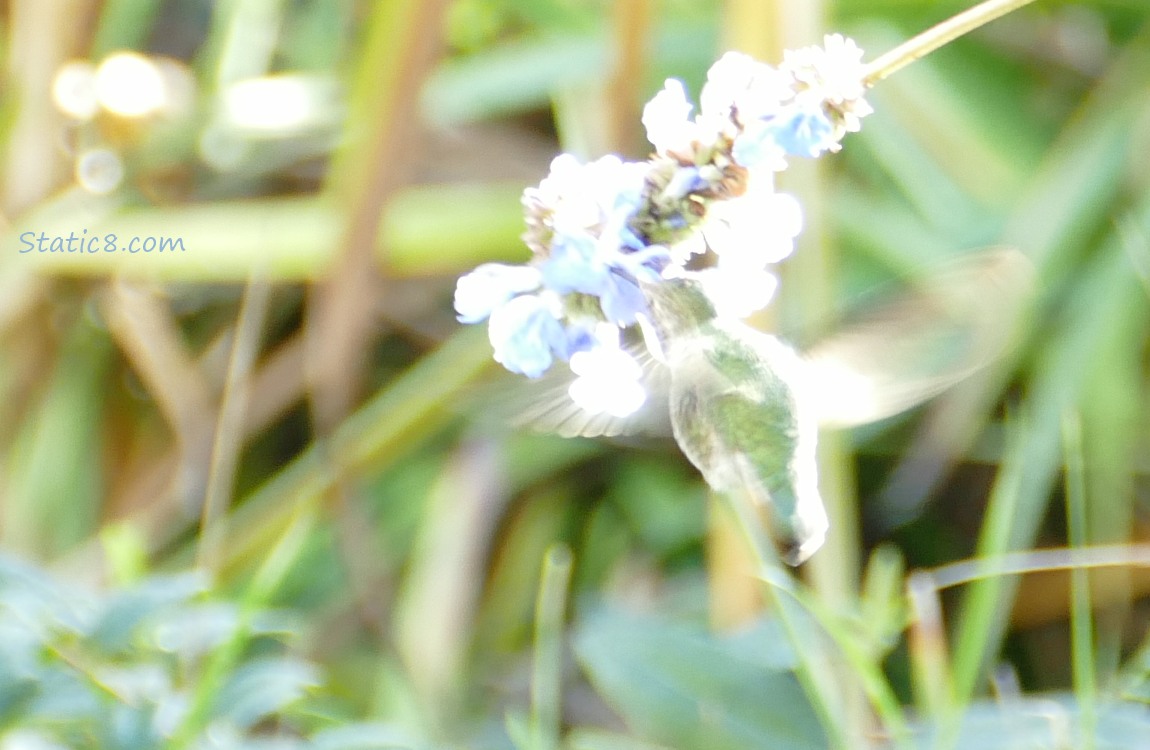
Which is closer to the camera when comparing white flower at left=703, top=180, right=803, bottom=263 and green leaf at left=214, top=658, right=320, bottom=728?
white flower at left=703, top=180, right=803, bottom=263

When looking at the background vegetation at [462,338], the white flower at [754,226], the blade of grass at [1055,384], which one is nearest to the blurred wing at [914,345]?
the white flower at [754,226]

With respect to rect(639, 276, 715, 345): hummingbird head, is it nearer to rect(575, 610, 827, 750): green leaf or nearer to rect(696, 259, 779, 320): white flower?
rect(696, 259, 779, 320): white flower

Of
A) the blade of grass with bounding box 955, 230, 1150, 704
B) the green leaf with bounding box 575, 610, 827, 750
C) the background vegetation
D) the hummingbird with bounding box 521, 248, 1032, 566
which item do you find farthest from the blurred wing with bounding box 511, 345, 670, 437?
the blade of grass with bounding box 955, 230, 1150, 704

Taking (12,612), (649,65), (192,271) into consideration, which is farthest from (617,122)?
(12,612)

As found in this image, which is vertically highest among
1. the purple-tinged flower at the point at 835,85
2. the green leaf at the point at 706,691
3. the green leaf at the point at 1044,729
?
the purple-tinged flower at the point at 835,85

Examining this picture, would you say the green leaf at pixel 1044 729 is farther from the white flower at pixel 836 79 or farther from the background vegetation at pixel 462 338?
the white flower at pixel 836 79

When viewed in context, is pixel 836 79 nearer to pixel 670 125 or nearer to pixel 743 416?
pixel 670 125

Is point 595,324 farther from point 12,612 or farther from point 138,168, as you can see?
point 138,168
